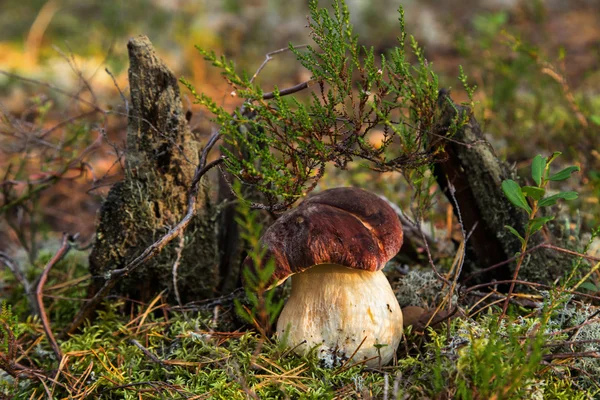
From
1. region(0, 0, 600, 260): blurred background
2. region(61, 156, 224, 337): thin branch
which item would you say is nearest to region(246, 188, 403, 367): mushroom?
region(61, 156, 224, 337): thin branch

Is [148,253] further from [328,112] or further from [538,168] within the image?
[538,168]

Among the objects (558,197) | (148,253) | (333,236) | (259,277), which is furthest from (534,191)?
(148,253)

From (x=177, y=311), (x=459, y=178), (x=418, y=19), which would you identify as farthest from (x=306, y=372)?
(x=418, y=19)

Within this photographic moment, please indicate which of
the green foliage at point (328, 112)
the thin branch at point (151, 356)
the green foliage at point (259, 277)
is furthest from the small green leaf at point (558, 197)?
the thin branch at point (151, 356)

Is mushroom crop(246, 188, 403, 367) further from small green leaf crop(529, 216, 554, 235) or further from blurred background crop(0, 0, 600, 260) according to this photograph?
blurred background crop(0, 0, 600, 260)

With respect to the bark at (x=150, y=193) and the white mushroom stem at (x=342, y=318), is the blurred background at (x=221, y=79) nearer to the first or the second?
the bark at (x=150, y=193)

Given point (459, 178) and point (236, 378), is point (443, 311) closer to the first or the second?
point (459, 178)
